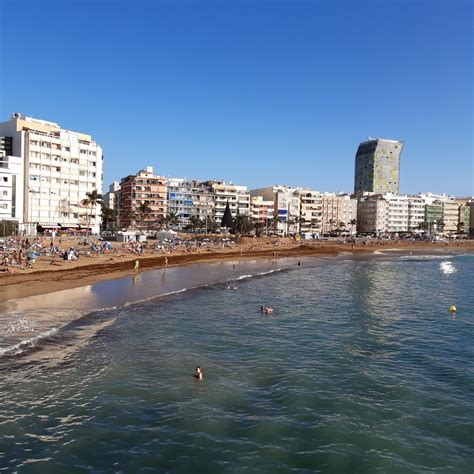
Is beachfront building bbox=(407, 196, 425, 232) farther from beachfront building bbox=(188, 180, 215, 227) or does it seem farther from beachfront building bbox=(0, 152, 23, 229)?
beachfront building bbox=(0, 152, 23, 229)

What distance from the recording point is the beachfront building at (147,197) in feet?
398

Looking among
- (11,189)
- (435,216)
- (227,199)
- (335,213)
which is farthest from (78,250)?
(435,216)

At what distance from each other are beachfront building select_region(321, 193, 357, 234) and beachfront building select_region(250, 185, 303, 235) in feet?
38.2

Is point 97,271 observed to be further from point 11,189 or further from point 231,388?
point 11,189

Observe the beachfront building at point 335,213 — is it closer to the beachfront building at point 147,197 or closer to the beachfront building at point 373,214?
the beachfront building at point 373,214

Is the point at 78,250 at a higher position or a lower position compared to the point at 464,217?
lower

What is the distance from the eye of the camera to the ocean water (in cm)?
1189

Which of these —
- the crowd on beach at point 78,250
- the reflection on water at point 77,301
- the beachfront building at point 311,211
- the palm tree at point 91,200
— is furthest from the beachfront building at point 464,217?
the reflection on water at point 77,301

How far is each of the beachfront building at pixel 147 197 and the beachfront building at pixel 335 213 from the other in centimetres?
6186

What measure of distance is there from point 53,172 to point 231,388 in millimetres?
75545

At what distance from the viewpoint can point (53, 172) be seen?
82.5 metres

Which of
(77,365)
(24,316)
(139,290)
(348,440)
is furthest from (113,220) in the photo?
(348,440)

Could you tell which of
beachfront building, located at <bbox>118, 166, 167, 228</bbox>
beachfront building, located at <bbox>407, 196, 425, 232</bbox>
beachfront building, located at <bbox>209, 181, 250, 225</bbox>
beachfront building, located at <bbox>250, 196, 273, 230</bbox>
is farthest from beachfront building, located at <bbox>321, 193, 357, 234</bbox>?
beachfront building, located at <bbox>118, 166, 167, 228</bbox>

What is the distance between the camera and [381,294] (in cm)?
3994
